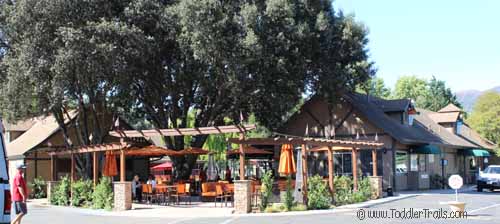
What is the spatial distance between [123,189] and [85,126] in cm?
1068

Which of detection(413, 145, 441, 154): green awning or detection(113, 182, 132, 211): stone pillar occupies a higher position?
detection(413, 145, 441, 154): green awning

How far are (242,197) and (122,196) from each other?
5.59 m

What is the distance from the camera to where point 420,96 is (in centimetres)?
8544

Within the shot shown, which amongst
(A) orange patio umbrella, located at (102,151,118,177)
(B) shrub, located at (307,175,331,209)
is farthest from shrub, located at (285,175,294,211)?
(A) orange patio umbrella, located at (102,151,118,177)

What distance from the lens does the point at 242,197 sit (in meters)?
22.1

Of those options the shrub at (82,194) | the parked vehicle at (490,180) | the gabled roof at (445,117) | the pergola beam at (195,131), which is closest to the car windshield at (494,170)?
the parked vehicle at (490,180)

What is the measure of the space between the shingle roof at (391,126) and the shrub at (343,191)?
29.5 feet

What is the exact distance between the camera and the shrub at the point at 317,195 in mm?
23144

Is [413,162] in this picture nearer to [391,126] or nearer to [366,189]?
[391,126]

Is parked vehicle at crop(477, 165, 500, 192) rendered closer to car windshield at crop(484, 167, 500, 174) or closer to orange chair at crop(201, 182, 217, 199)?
car windshield at crop(484, 167, 500, 174)

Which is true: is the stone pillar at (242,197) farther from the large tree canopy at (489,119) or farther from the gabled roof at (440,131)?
the large tree canopy at (489,119)

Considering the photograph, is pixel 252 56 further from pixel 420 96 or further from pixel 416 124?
pixel 420 96

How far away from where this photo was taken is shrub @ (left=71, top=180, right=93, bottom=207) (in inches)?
1090

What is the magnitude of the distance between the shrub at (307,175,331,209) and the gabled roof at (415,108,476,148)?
20324mm
